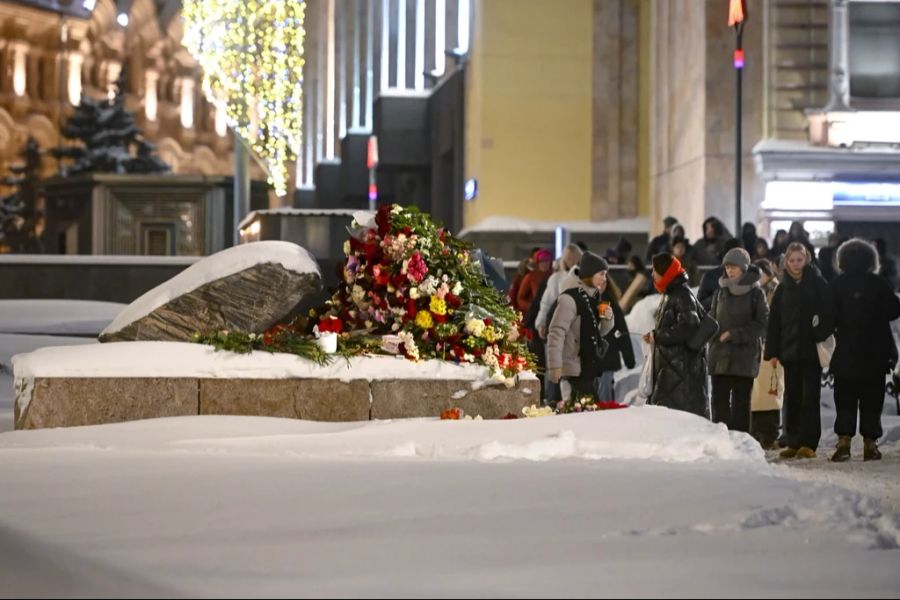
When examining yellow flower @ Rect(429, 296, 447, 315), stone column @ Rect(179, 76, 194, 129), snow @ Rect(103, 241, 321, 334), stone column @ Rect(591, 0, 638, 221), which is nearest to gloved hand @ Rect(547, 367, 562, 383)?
yellow flower @ Rect(429, 296, 447, 315)

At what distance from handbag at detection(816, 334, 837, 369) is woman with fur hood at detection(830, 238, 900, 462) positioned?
320 millimetres

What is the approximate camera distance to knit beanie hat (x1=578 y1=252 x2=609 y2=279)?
41.3 ft

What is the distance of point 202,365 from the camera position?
10500mm

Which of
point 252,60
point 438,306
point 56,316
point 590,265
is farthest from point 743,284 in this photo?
point 252,60

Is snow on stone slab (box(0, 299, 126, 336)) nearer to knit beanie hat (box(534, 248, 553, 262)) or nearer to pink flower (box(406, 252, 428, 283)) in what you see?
knit beanie hat (box(534, 248, 553, 262))

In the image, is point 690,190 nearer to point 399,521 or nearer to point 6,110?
point 399,521

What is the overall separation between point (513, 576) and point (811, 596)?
944 mm

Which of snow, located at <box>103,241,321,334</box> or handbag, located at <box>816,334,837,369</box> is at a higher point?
snow, located at <box>103,241,321,334</box>

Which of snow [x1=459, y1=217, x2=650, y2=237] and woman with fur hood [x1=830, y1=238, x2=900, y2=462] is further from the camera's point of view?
snow [x1=459, y1=217, x2=650, y2=237]

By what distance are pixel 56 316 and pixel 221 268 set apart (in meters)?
10.7

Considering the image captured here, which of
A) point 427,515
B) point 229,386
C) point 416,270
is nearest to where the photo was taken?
point 427,515

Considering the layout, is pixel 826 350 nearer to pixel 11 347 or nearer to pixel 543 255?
pixel 543 255

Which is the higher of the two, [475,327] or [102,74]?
[102,74]

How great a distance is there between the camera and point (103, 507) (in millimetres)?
7109
